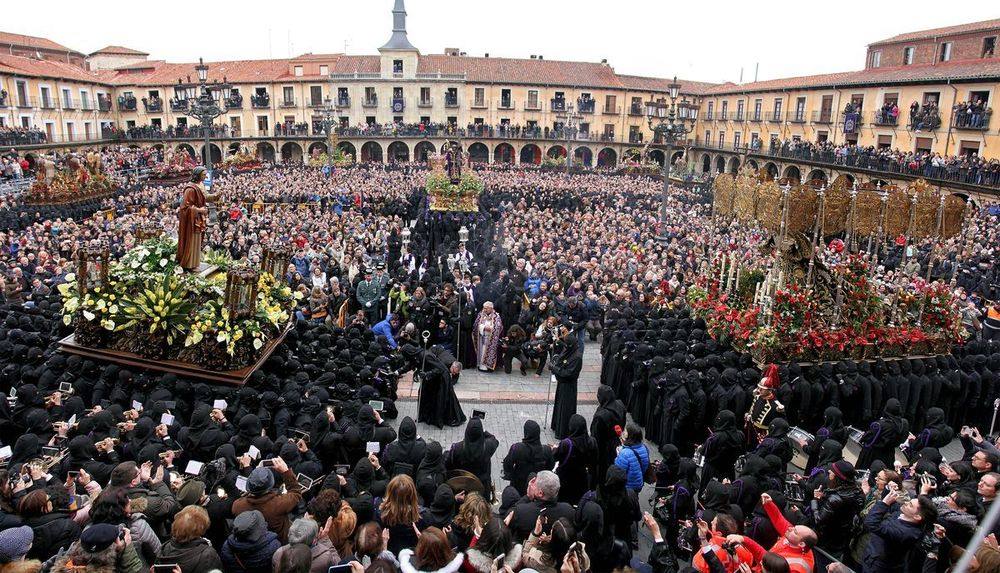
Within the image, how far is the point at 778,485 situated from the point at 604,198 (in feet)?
70.2

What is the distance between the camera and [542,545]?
4652 mm

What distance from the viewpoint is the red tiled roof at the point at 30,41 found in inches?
1872

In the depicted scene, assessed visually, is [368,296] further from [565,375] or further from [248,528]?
[248,528]

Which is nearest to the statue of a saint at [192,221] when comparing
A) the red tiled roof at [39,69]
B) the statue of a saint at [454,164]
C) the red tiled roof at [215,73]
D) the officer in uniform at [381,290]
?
the officer in uniform at [381,290]

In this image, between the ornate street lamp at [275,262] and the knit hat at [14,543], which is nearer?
the knit hat at [14,543]

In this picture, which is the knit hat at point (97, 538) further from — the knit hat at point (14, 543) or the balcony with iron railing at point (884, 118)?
the balcony with iron railing at point (884, 118)

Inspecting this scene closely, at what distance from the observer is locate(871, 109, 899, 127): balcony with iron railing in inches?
1296

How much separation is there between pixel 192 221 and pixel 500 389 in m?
5.80

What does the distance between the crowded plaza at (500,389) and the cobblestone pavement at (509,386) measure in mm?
85

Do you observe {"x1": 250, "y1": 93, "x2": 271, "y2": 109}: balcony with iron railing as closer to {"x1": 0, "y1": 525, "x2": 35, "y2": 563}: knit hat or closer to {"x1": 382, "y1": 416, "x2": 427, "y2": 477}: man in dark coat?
{"x1": 382, "y1": 416, "x2": 427, "y2": 477}: man in dark coat

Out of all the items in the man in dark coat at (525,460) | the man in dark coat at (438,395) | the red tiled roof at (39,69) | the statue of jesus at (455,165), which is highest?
the red tiled roof at (39,69)

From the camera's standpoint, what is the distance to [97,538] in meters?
4.18

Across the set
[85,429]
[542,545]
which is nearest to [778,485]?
[542,545]

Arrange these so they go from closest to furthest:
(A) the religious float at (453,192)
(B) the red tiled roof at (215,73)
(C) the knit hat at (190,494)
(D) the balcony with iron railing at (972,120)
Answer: (C) the knit hat at (190,494)
(A) the religious float at (453,192)
(D) the balcony with iron railing at (972,120)
(B) the red tiled roof at (215,73)
